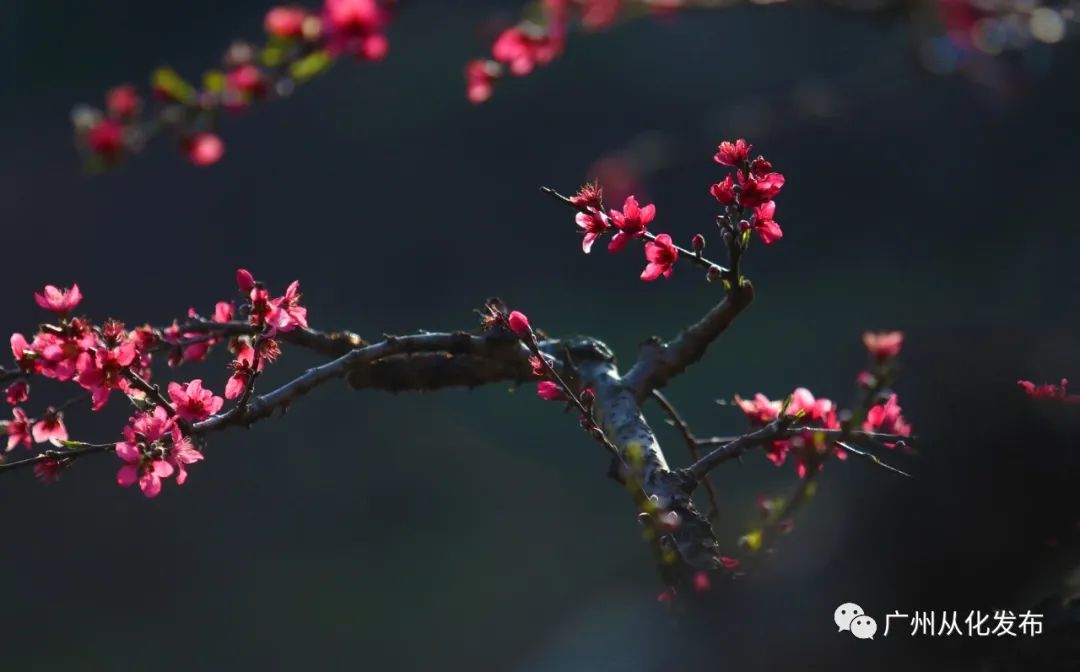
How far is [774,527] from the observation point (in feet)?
3.16

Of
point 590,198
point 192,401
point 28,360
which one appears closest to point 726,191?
point 590,198

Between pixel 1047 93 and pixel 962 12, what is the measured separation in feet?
12.6

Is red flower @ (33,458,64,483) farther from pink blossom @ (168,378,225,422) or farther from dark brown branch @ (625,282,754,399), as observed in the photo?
dark brown branch @ (625,282,754,399)

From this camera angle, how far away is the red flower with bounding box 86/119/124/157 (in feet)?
2.20

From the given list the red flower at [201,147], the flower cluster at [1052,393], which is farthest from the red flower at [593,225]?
the flower cluster at [1052,393]

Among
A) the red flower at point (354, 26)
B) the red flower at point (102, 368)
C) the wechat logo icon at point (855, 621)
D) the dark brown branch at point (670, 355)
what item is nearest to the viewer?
the wechat logo icon at point (855, 621)

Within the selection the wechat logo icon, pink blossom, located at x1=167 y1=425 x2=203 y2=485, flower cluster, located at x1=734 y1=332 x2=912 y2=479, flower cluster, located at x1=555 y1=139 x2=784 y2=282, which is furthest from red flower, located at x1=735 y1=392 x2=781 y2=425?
pink blossom, located at x1=167 y1=425 x2=203 y2=485

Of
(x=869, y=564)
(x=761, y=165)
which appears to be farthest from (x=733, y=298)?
(x=869, y=564)

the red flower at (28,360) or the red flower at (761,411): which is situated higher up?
the red flower at (761,411)

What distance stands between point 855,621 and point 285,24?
0.56m

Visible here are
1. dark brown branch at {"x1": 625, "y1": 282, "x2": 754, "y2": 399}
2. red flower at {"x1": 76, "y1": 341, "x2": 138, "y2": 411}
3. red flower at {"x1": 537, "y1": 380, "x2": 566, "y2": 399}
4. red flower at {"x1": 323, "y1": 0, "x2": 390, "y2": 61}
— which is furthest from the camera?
dark brown branch at {"x1": 625, "y1": 282, "x2": 754, "y2": 399}

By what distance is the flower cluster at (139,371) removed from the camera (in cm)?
82

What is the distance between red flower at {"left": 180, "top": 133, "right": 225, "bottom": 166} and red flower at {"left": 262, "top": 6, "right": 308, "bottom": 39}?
12cm

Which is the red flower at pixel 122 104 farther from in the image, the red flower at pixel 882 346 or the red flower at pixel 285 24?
the red flower at pixel 882 346
